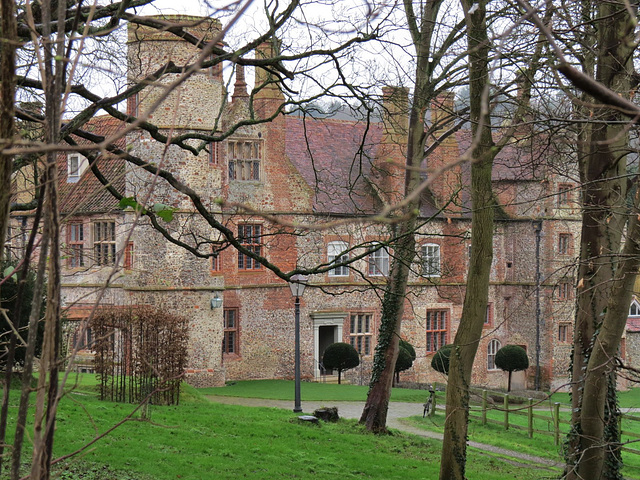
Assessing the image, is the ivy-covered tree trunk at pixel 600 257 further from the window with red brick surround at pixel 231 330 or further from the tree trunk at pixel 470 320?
the window with red brick surround at pixel 231 330

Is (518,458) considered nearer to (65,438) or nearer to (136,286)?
(65,438)

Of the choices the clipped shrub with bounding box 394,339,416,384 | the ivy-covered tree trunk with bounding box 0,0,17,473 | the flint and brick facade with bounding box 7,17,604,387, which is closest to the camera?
the ivy-covered tree trunk with bounding box 0,0,17,473

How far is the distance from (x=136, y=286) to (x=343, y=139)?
38.6 ft

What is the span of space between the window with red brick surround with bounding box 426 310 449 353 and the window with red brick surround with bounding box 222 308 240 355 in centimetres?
836

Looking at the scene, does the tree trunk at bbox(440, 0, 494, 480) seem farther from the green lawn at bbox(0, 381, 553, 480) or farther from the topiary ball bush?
the topiary ball bush

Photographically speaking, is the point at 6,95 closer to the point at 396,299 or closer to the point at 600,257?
the point at 600,257

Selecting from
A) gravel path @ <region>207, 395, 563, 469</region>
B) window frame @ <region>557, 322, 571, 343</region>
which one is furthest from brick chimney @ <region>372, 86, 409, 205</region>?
window frame @ <region>557, 322, 571, 343</region>

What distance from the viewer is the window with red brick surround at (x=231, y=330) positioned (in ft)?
89.9

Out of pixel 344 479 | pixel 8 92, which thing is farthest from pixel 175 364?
pixel 8 92

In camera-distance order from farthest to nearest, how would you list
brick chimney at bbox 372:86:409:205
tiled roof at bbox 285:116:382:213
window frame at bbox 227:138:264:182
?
1. tiled roof at bbox 285:116:382:213
2. window frame at bbox 227:138:264:182
3. brick chimney at bbox 372:86:409:205

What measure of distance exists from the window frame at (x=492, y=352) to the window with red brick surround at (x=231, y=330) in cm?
1156

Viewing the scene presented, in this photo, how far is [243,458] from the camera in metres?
10.5

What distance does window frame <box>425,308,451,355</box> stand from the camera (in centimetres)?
3153

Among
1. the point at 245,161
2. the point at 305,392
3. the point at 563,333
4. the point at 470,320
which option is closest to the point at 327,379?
the point at 305,392
